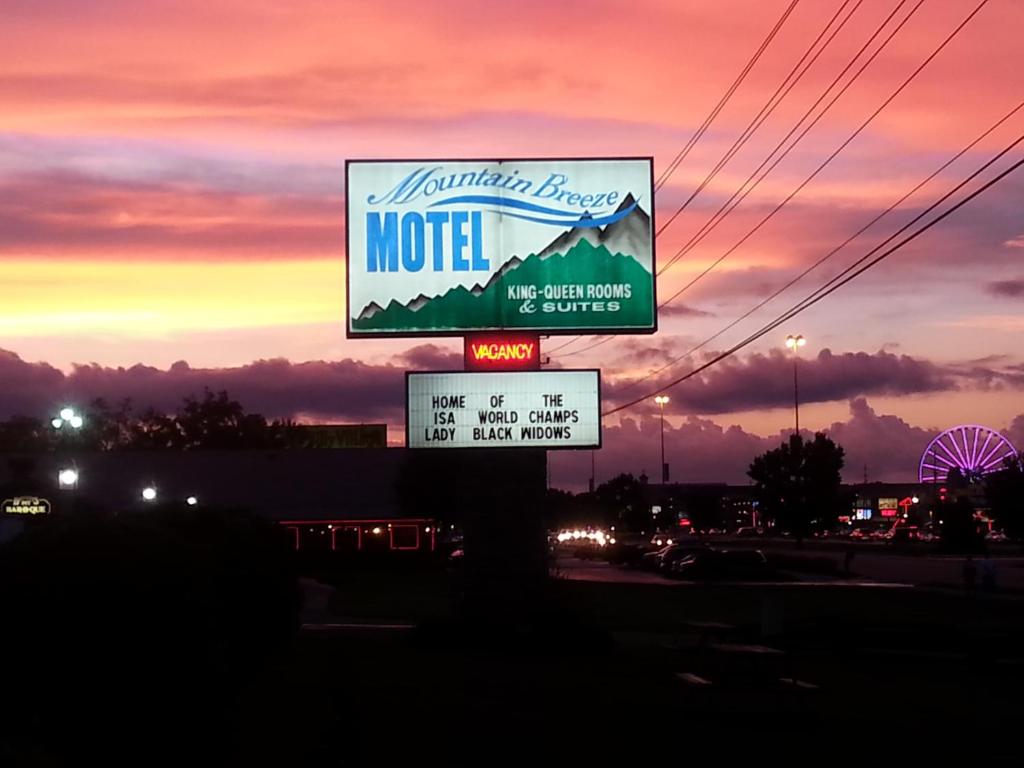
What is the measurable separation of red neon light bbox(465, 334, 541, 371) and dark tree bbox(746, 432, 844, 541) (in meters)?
92.6

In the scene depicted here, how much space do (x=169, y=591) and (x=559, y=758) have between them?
4.49m

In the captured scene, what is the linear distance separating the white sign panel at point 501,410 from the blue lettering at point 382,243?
9.01ft

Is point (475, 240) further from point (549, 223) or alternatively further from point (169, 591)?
point (169, 591)

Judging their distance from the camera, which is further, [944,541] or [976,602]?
[944,541]

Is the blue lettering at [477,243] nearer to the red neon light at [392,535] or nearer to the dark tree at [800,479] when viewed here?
the red neon light at [392,535]

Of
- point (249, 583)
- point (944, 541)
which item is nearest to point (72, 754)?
point (249, 583)

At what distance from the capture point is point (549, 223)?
1160 inches

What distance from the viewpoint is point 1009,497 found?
89938 mm

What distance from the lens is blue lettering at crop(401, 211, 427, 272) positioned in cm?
2933

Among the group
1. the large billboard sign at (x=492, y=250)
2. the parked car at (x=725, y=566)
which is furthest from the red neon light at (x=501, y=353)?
the parked car at (x=725, y=566)

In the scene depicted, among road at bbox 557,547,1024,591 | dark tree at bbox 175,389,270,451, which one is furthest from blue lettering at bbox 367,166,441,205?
dark tree at bbox 175,389,270,451

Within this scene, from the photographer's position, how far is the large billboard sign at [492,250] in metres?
29.1

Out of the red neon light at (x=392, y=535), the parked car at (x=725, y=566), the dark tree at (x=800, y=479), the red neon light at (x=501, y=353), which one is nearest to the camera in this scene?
the red neon light at (x=501, y=353)

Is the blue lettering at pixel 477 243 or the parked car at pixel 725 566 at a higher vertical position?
the blue lettering at pixel 477 243
